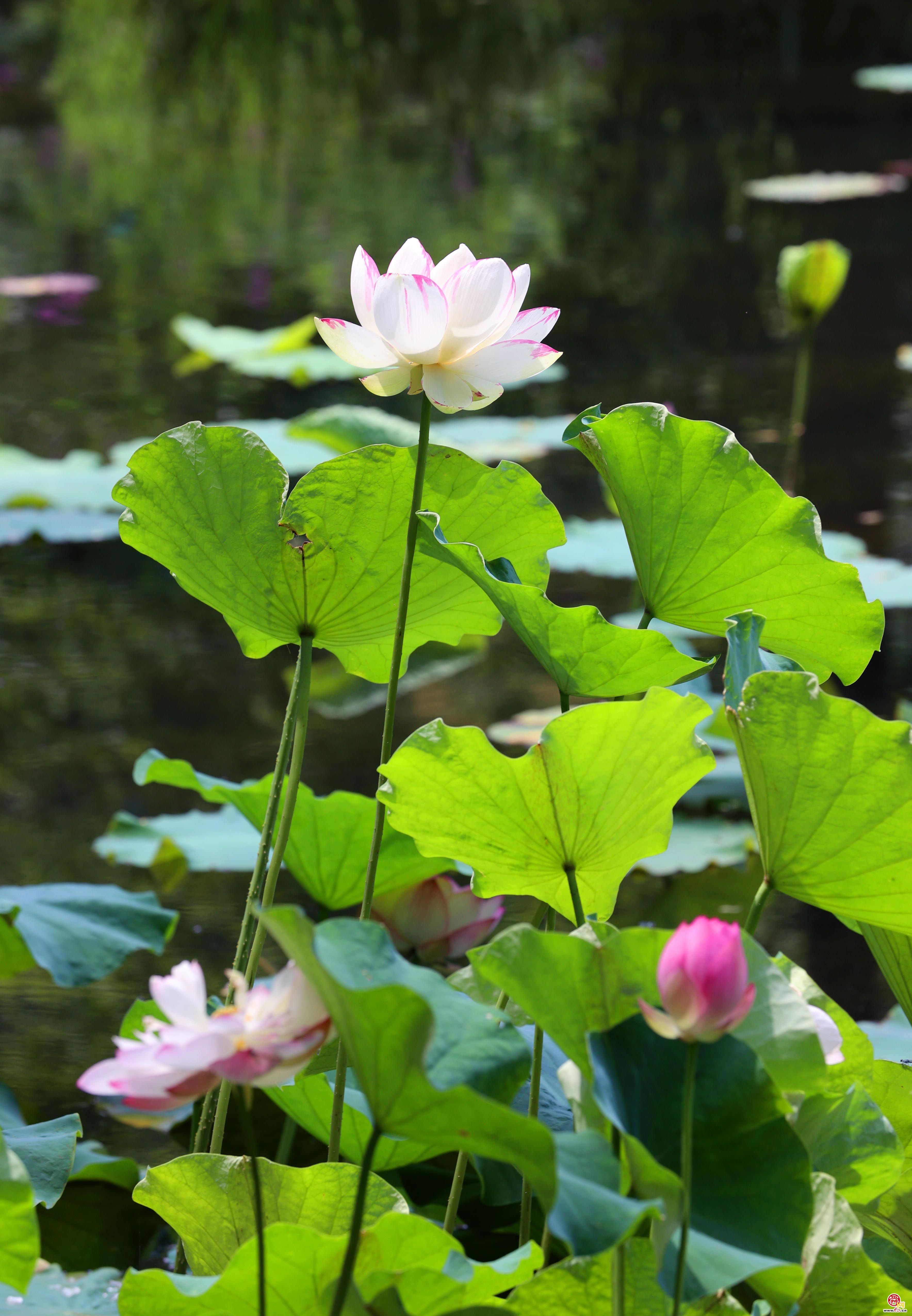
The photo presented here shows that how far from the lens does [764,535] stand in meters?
0.51

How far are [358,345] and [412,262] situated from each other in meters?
0.03

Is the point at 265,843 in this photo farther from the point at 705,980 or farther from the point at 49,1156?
the point at 705,980

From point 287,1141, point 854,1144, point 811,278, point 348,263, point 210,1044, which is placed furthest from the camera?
point 348,263

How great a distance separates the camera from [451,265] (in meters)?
0.44

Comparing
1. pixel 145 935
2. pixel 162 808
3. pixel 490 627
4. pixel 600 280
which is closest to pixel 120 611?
pixel 162 808

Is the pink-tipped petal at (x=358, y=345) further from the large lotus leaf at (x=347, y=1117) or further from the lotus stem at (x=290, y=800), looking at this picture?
the large lotus leaf at (x=347, y=1117)

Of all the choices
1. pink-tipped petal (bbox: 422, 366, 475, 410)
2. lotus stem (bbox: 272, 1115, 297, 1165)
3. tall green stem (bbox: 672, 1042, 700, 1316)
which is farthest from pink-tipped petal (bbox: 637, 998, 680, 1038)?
lotus stem (bbox: 272, 1115, 297, 1165)

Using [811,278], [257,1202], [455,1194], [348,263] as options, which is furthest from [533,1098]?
[348,263]

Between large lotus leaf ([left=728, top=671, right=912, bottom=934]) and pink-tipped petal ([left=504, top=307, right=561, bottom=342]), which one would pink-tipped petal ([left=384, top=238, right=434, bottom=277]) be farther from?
large lotus leaf ([left=728, top=671, right=912, bottom=934])

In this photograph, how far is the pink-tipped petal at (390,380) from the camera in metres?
0.44

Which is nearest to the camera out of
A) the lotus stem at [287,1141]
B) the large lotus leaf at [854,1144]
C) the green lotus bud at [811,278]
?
the large lotus leaf at [854,1144]

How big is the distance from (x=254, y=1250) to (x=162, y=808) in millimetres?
748

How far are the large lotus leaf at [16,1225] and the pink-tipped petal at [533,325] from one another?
0.91ft

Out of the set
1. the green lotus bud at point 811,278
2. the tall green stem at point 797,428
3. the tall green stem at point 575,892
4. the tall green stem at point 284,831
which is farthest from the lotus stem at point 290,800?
the green lotus bud at point 811,278
